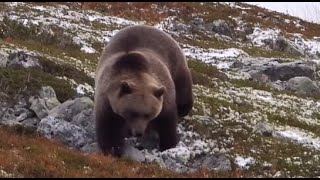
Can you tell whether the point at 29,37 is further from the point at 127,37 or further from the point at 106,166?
the point at 106,166

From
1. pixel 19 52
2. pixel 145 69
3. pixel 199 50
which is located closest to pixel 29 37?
pixel 19 52

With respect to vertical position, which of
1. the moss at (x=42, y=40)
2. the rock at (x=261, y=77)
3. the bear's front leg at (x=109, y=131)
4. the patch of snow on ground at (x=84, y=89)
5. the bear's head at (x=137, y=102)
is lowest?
the rock at (x=261, y=77)

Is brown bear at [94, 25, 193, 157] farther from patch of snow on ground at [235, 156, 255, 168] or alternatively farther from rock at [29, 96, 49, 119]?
rock at [29, 96, 49, 119]

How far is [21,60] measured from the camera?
711 inches

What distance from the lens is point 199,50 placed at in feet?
98.0

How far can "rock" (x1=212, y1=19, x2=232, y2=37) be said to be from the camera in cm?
3772

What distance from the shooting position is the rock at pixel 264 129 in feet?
50.5

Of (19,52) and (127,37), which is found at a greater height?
Result: (127,37)

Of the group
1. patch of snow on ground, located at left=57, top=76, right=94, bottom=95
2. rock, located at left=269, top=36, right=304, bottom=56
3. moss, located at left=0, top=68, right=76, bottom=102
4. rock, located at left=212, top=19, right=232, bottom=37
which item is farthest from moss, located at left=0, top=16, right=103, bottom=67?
rock, located at left=212, top=19, right=232, bottom=37

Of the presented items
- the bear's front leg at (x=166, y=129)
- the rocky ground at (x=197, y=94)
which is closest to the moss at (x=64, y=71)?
the rocky ground at (x=197, y=94)

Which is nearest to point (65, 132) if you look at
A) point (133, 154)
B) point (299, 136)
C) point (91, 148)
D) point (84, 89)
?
point (91, 148)

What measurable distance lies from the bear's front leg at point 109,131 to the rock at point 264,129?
4.12m

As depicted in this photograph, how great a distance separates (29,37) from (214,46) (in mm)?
10404

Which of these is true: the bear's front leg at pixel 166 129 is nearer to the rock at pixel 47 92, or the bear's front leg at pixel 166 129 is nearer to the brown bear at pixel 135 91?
the brown bear at pixel 135 91
